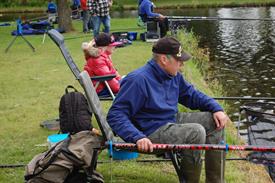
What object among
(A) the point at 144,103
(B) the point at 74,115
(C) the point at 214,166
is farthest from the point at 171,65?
(B) the point at 74,115

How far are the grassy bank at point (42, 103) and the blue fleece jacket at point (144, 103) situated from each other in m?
0.54

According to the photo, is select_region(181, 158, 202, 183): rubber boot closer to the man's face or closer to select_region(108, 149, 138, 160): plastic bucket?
the man's face

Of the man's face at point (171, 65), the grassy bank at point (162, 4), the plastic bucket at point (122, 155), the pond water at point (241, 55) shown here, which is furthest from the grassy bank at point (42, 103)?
the grassy bank at point (162, 4)

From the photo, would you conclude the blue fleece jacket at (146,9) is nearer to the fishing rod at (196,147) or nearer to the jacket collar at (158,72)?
the jacket collar at (158,72)

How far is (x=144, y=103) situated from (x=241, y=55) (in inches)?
364

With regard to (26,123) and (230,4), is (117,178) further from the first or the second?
(230,4)

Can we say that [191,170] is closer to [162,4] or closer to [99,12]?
[99,12]

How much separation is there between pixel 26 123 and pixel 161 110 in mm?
2612

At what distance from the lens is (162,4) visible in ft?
111

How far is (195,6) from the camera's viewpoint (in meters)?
30.7

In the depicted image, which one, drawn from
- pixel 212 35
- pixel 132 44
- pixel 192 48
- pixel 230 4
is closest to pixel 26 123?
pixel 192 48

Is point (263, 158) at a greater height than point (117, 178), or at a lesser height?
greater

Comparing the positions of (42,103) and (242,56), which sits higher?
(42,103)

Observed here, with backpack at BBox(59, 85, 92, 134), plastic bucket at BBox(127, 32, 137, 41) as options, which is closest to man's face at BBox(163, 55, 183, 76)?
backpack at BBox(59, 85, 92, 134)
